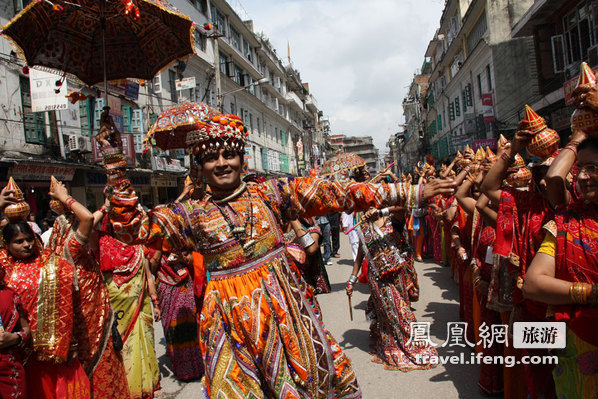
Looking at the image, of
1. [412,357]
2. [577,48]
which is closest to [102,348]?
[412,357]

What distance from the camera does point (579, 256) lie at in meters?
2.09

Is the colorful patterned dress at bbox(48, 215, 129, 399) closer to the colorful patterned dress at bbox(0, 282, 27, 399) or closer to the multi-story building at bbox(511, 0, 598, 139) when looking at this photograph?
the colorful patterned dress at bbox(0, 282, 27, 399)

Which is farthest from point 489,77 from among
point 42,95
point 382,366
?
point 382,366

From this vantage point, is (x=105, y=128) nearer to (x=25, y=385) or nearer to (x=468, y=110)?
Result: (x=25, y=385)

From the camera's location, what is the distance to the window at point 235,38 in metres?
31.6

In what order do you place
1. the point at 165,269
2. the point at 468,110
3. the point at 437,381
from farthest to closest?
the point at 468,110 < the point at 165,269 < the point at 437,381

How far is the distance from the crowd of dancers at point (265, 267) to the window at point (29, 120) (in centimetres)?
1072

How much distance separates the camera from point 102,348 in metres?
3.69

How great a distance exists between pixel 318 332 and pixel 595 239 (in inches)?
58.3

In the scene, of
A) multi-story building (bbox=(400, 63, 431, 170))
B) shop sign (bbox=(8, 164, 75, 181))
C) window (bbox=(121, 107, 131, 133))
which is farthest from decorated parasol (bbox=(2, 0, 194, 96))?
multi-story building (bbox=(400, 63, 431, 170))

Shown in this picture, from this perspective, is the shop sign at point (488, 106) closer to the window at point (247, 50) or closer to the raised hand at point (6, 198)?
the window at point (247, 50)

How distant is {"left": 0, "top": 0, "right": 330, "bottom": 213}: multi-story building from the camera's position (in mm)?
12203

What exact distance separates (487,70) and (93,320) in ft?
76.6

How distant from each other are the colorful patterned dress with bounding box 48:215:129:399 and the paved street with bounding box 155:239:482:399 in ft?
3.66
